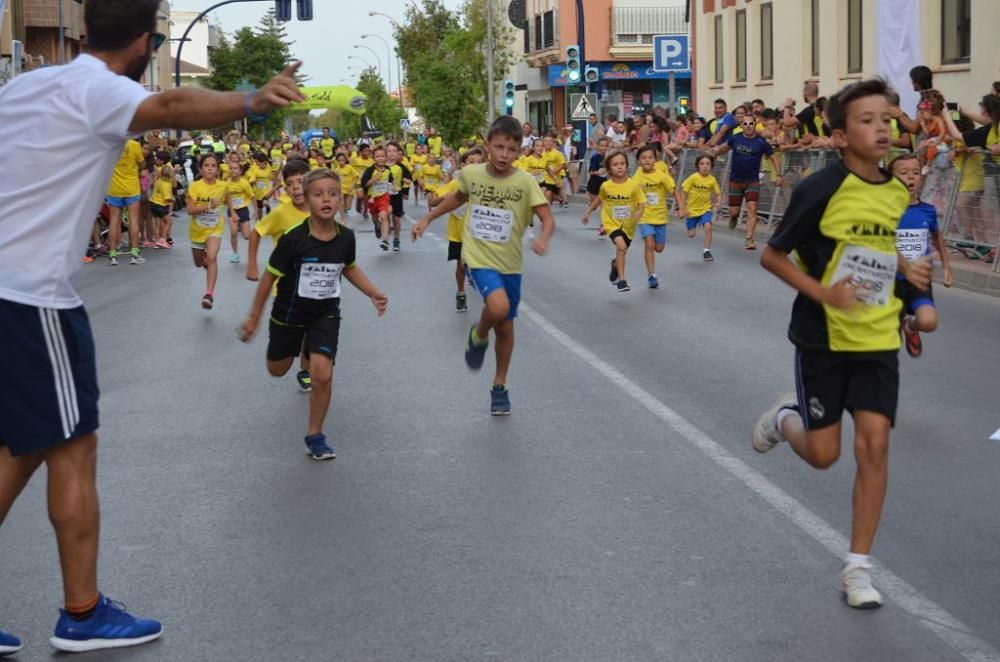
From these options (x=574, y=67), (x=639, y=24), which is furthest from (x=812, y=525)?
(x=639, y=24)

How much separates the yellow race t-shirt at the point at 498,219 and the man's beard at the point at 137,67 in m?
4.66

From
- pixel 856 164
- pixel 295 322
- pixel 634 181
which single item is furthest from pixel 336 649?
pixel 634 181

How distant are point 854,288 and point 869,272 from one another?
0.14 m

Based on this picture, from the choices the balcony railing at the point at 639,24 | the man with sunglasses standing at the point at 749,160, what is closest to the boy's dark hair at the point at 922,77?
the man with sunglasses standing at the point at 749,160

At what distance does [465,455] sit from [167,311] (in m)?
8.31

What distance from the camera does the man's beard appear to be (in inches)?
182

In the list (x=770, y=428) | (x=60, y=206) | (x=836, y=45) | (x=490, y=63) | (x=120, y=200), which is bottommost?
(x=770, y=428)

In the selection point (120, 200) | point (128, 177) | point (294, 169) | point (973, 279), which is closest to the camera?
point (294, 169)

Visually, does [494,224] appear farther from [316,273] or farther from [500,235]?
[316,273]

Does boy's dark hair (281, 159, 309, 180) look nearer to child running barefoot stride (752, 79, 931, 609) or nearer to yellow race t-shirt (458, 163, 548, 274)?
yellow race t-shirt (458, 163, 548, 274)

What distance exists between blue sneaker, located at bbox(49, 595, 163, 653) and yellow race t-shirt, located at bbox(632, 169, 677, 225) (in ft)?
42.8

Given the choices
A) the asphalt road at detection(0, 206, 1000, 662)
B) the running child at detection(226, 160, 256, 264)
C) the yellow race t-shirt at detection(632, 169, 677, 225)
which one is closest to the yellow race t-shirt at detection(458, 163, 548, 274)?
the asphalt road at detection(0, 206, 1000, 662)

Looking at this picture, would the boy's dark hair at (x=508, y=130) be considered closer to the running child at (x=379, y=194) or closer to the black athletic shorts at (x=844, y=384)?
the black athletic shorts at (x=844, y=384)

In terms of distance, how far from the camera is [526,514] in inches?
260
